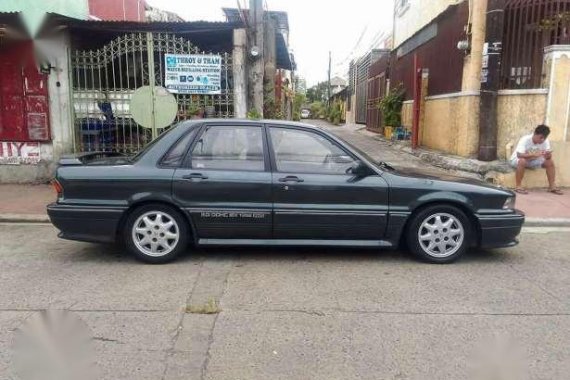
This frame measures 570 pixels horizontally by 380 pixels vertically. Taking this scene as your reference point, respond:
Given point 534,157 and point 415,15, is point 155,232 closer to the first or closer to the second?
point 534,157

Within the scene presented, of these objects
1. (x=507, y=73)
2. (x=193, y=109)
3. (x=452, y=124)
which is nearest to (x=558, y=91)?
(x=507, y=73)

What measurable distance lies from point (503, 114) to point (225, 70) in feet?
17.7

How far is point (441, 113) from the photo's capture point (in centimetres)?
1230

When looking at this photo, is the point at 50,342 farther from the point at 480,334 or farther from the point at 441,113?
the point at 441,113

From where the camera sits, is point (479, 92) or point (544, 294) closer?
point (544, 294)

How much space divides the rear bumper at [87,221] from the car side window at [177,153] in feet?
2.17

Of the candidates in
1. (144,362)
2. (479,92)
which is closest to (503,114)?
(479,92)

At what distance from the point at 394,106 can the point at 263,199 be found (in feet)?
43.9

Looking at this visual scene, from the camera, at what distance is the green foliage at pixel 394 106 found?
1741 cm

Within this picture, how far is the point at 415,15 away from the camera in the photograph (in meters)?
17.4

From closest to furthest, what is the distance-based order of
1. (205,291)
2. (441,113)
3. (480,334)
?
(480,334), (205,291), (441,113)

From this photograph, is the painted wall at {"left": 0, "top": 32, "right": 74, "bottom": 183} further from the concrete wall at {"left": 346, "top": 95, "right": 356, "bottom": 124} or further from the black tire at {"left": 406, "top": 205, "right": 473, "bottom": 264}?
the concrete wall at {"left": 346, "top": 95, "right": 356, "bottom": 124}

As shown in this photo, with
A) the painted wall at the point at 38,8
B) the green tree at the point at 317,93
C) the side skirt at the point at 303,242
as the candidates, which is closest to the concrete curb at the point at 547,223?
the side skirt at the point at 303,242

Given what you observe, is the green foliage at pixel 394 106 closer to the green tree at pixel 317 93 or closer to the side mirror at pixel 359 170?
the side mirror at pixel 359 170
